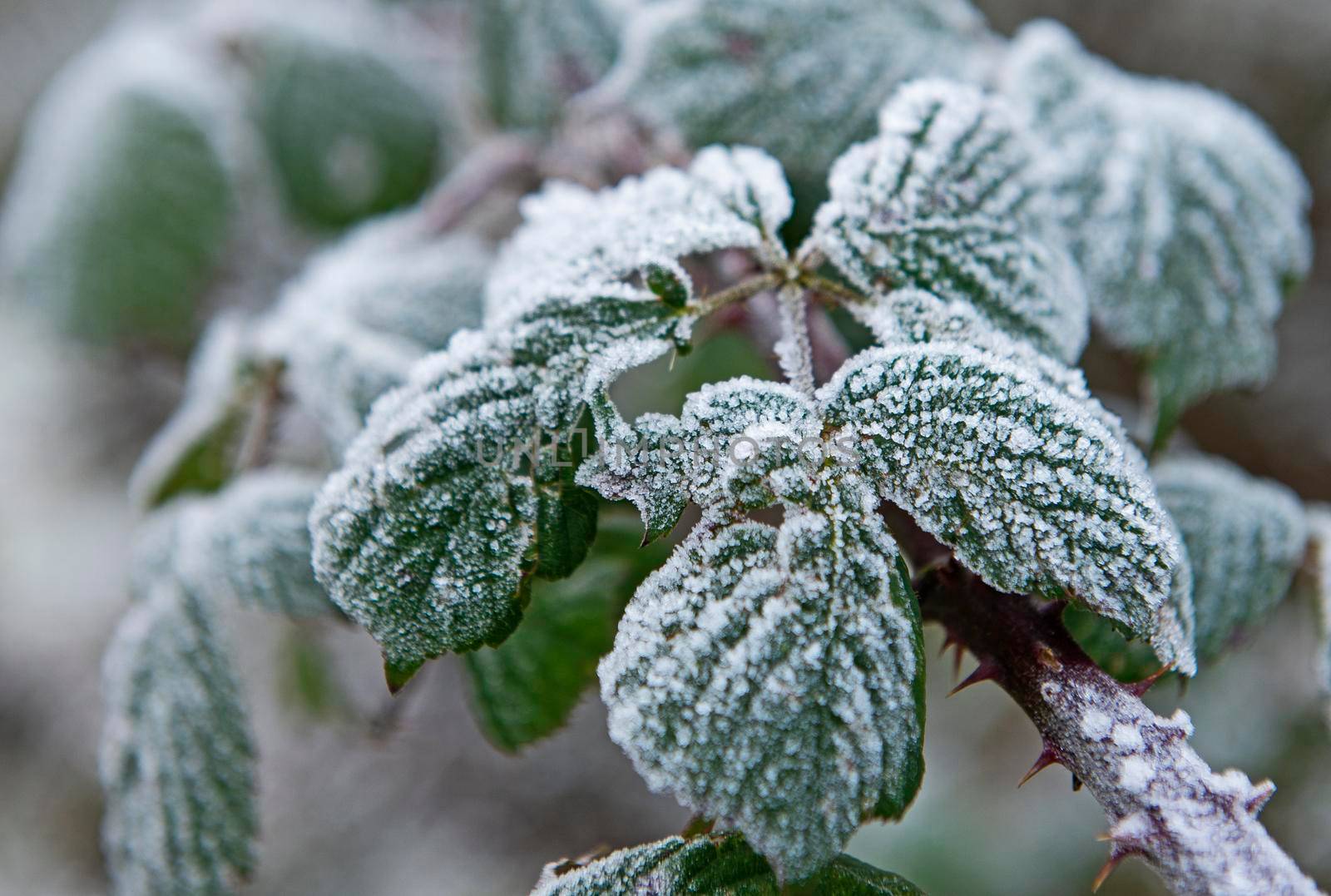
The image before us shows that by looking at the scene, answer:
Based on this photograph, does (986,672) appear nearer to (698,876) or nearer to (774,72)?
(698,876)

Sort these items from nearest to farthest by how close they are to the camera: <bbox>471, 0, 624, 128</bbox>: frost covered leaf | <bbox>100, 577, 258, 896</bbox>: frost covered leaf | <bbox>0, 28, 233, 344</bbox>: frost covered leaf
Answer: <bbox>100, 577, 258, 896</bbox>: frost covered leaf
<bbox>471, 0, 624, 128</bbox>: frost covered leaf
<bbox>0, 28, 233, 344</bbox>: frost covered leaf

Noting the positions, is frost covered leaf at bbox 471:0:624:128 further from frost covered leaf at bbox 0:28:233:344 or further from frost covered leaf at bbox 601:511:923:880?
frost covered leaf at bbox 601:511:923:880

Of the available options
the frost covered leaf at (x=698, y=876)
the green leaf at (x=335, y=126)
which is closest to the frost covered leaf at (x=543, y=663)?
the frost covered leaf at (x=698, y=876)

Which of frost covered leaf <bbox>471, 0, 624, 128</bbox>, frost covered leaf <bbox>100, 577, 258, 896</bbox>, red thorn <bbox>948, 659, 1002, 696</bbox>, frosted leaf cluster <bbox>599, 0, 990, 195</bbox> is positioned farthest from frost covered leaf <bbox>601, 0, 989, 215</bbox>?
frost covered leaf <bbox>100, 577, 258, 896</bbox>

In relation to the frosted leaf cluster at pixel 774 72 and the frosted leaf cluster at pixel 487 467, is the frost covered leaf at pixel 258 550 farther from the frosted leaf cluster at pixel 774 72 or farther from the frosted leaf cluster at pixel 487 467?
the frosted leaf cluster at pixel 774 72

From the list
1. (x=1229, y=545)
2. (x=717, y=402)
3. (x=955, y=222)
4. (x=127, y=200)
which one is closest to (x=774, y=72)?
(x=955, y=222)
